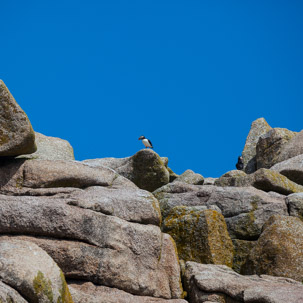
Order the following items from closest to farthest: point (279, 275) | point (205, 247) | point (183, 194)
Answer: point (279, 275) → point (205, 247) → point (183, 194)

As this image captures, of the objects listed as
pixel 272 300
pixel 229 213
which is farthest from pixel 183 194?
pixel 272 300

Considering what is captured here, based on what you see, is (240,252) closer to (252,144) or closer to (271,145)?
(271,145)

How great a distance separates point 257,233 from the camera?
2288 cm

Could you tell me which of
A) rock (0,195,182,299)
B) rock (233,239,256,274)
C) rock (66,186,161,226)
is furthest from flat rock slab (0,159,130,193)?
rock (233,239,256,274)

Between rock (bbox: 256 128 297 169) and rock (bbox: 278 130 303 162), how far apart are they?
1350 mm

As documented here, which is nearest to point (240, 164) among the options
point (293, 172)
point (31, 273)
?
point (293, 172)

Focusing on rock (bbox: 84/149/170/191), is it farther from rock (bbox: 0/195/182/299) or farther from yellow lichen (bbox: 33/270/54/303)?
yellow lichen (bbox: 33/270/54/303)

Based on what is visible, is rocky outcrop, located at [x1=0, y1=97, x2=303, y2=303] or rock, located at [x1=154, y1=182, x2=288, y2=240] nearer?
rocky outcrop, located at [x1=0, y1=97, x2=303, y2=303]

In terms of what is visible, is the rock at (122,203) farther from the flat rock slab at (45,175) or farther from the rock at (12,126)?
the rock at (12,126)

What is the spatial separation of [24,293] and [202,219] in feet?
34.5

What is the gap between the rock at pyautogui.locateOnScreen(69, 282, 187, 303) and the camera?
14828 millimetres

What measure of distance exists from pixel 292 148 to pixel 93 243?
2633cm

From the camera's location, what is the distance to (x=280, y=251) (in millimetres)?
19594

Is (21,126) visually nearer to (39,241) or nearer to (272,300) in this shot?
(39,241)
